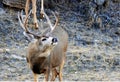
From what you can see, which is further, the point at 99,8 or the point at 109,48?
the point at 99,8

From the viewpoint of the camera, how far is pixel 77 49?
1446cm

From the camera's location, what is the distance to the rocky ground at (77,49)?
39.8ft

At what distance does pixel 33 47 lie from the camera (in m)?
9.45

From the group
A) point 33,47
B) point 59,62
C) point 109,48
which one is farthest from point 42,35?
point 109,48

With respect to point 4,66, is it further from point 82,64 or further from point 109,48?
point 109,48

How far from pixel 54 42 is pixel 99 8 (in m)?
8.82

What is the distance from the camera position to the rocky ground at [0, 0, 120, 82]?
39.8ft

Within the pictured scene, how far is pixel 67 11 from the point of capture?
58.2 feet

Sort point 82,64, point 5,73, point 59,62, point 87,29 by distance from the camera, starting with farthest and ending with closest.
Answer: point 87,29, point 82,64, point 5,73, point 59,62

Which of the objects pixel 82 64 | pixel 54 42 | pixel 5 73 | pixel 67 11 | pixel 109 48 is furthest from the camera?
pixel 67 11

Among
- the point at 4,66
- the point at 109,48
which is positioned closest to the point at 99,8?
the point at 109,48

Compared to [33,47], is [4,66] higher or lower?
lower

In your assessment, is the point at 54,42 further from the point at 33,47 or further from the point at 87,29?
the point at 87,29

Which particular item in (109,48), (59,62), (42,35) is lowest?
(109,48)
